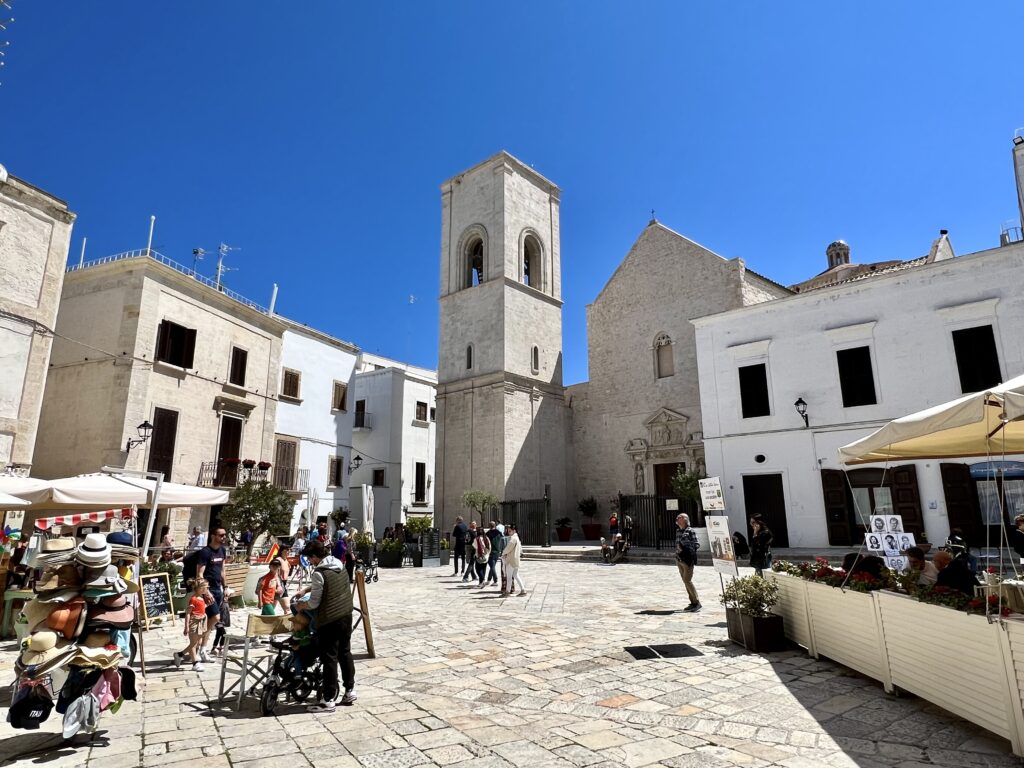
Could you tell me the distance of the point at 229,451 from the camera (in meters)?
20.1

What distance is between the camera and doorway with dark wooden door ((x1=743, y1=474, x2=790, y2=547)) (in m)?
18.1

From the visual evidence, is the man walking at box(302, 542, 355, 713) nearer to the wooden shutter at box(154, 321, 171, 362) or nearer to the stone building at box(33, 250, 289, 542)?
the stone building at box(33, 250, 289, 542)

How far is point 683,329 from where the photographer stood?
24719 mm

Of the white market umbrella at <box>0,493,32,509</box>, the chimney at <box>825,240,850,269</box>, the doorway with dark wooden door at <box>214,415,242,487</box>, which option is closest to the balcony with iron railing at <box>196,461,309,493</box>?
the doorway with dark wooden door at <box>214,415,242,487</box>

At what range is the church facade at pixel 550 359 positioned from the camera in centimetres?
2441

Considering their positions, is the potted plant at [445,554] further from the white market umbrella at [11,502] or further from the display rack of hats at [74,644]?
the display rack of hats at [74,644]

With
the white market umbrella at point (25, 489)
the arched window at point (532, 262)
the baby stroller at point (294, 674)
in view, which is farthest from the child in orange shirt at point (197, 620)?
the arched window at point (532, 262)

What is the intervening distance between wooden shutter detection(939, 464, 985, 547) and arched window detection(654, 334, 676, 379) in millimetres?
→ 10729

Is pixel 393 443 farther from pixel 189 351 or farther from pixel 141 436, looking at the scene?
pixel 141 436

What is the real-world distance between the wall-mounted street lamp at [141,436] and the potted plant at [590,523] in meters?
16.6

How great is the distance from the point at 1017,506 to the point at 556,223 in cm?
2211

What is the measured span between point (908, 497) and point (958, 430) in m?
11.4

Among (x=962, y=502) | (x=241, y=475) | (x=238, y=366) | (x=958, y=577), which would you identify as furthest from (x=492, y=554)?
(x=238, y=366)

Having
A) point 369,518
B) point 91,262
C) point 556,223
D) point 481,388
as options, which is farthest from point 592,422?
point 91,262
